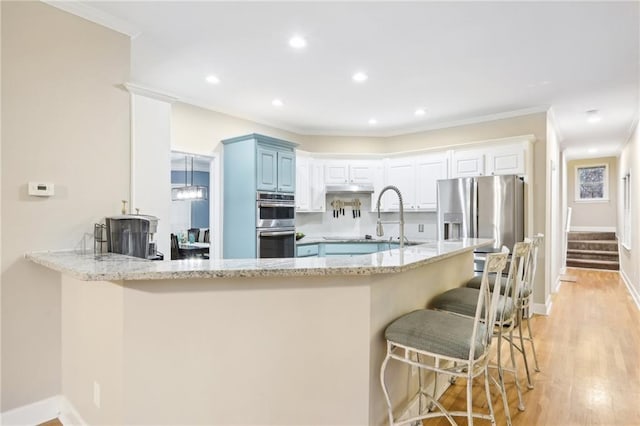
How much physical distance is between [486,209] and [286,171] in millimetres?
2637

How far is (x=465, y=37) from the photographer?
2838mm

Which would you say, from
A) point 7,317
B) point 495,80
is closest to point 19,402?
point 7,317

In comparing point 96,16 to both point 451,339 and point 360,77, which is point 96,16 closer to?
point 360,77

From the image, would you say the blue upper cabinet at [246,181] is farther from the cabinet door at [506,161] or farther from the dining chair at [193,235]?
the dining chair at [193,235]

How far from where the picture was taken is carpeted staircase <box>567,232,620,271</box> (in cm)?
842

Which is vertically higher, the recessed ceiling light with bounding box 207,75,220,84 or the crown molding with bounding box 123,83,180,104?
the recessed ceiling light with bounding box 207,75,220,84

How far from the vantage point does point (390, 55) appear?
317 cm

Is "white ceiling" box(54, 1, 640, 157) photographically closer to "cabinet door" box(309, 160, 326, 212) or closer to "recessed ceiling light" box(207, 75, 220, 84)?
"recessed ceiling light" box(207, 75, 220, 84)

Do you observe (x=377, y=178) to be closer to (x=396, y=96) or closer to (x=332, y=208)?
(x=332, y=208)

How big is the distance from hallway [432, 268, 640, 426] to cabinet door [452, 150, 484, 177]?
2056 millimetres

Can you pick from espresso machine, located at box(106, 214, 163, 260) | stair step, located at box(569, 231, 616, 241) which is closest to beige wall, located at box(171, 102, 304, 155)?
espresso machine, located at box(106, 214, 163, 260)

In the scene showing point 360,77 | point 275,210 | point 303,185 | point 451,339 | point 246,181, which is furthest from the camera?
point 303,185

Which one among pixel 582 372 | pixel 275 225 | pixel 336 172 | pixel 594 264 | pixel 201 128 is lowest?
pixel 582 372

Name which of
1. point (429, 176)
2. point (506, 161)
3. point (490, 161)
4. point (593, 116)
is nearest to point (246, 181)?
point (429, 176)
